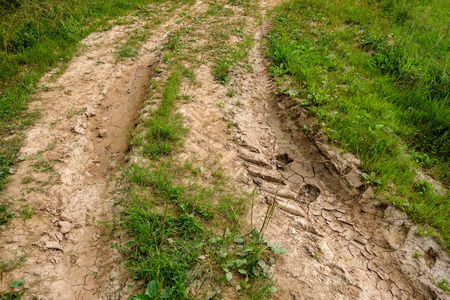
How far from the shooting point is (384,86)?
4824 mm

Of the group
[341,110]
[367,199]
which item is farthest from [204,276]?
[341,110]

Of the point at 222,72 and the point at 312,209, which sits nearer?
the point at 312,209

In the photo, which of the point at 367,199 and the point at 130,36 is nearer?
the point at 367,199

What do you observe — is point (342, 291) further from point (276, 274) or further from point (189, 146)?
point (189, 146)

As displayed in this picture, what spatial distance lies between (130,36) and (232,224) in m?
5.69

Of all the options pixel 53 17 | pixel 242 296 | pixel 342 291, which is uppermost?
pixel 53 17

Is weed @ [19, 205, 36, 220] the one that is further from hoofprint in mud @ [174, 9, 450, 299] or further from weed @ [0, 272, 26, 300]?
hoofprint in mud @ [174, 9, 450, 299]

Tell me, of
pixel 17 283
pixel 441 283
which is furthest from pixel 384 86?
pixel 17 283

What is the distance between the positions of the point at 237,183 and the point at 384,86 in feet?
11.8

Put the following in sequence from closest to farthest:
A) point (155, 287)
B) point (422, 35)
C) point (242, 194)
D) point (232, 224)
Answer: point (155, 287) < point (232, 224) < point (242, 194) < point (422, 35)

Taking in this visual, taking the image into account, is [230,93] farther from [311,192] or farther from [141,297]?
[141,297]

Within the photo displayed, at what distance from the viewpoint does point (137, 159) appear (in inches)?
137

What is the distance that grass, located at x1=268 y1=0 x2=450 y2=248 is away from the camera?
11.2ft

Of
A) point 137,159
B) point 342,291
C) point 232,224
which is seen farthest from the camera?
point 137,159
